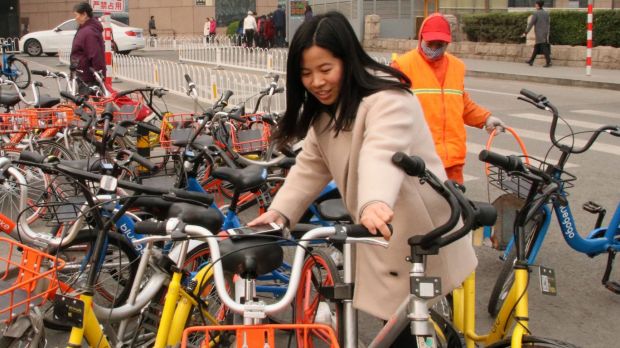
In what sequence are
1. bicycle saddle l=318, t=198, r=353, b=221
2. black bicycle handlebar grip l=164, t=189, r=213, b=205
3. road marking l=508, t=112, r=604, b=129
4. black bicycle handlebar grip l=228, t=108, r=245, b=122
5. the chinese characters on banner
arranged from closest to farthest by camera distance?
black bicycle handlebar grip l=164, t=189, r=213, b=205
bicycle saddle l=318, t=198, r=353, b=221
black bicycle handlebar grip l=228, t=108, r=245, b=122
road marking l=508, t=112, r=604, b=129
the chinese characters on banner

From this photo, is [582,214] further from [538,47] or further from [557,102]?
[538,47]

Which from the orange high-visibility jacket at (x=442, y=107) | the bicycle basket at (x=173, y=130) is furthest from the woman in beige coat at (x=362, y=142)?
the bicycle basket at (x=173, y=130)

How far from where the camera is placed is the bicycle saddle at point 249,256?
2.39 m

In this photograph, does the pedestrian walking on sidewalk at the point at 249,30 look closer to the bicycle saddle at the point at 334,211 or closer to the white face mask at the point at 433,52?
the white face mask at the point at 433,52

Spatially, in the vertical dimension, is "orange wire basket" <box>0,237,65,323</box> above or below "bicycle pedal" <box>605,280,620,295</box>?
above

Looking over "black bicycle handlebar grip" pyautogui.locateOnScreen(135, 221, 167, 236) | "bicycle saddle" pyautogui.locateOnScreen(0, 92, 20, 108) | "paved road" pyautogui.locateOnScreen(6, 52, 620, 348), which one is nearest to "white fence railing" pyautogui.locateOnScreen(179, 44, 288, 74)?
"paved road" pyautogui.locateOnScreen(6, 52, 620, 348)

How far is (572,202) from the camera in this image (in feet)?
23.4

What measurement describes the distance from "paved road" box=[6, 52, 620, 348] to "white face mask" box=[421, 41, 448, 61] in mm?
1018

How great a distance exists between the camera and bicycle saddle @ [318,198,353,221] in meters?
4.00

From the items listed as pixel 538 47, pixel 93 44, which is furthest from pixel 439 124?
pixel 538 47

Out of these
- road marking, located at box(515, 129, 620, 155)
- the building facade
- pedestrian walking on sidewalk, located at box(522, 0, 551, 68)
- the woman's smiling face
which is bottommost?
road marking, located at box(515, 129, 620, 155)

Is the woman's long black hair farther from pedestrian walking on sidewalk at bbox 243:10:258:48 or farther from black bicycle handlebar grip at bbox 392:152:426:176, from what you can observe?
pedestrian walking on sidewalk at bbox 243:10:258:48

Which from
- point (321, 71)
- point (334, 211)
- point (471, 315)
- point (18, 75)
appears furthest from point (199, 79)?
point (321, 71)

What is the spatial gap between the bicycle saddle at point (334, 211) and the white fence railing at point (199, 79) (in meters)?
6.33
